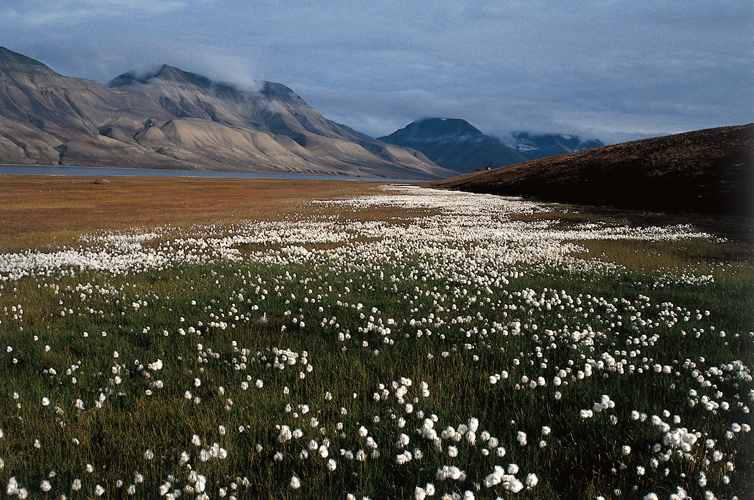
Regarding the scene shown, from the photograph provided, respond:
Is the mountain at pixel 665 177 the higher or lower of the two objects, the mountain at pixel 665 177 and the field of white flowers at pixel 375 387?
the higher

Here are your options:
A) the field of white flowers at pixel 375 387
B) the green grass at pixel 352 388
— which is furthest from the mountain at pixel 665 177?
the green grass at pixel 352 388

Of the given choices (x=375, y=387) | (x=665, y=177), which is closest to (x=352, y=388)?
(x=375, y=387)

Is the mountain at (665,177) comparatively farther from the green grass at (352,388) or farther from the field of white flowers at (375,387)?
the green grass at (352,388)

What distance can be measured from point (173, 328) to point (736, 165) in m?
58.4

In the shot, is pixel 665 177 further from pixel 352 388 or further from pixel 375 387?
pixel 352 388

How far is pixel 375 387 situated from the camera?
16.5ft

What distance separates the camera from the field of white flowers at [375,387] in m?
3.42

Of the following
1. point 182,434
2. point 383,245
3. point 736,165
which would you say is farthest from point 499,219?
point 736,165

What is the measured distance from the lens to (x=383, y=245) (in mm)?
17094

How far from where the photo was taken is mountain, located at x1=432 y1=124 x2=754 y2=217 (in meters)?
38.2

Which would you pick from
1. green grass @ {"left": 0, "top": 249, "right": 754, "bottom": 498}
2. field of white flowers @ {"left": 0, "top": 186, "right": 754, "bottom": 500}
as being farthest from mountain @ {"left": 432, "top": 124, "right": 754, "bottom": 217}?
green grass @ {"left": 0, "top": 249, "right": 754, "bottom": 498}

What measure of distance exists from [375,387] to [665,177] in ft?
178

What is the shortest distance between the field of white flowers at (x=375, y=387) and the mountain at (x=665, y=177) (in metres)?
35.4

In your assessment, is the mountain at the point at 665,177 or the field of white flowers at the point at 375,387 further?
the mountain at the point at 665,177
